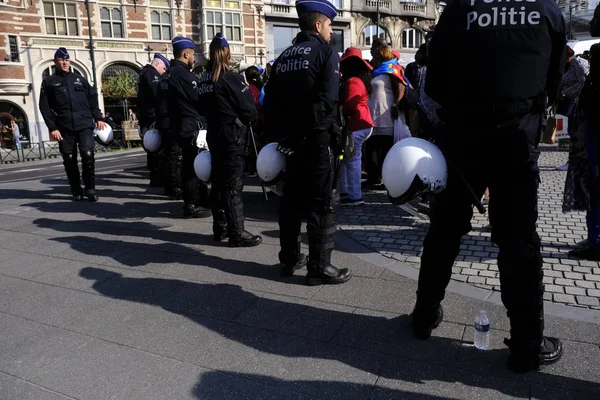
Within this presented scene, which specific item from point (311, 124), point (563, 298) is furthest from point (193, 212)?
point (563, 298)

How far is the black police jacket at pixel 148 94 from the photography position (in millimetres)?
7262

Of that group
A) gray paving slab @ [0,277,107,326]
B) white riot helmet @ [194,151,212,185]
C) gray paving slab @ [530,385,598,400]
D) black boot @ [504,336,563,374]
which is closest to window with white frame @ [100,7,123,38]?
white riot helmet @ [194,151,212,185]

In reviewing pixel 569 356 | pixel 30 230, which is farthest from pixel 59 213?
pixel 569 356

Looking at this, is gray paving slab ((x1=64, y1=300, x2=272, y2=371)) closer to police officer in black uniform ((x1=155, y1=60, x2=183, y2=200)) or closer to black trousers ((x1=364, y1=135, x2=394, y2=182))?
police officer in black uniform ((x1=155, y1=60, x2=183, y2=200))

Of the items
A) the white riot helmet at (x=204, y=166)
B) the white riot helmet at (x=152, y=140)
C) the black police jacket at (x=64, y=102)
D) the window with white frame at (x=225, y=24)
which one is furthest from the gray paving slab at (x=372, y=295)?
the window with white frame at (x=225, y=24)

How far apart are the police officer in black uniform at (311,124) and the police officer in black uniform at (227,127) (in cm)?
84

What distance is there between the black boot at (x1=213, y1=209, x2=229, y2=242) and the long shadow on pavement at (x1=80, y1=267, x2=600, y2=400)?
1.32 metres

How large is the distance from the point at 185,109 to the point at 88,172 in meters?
2.55

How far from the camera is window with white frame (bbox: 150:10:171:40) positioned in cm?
3106

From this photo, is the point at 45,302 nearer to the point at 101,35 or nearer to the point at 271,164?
the point at 271,164

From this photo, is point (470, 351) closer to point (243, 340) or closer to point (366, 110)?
point (243, 340)

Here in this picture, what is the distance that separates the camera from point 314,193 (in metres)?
3.57

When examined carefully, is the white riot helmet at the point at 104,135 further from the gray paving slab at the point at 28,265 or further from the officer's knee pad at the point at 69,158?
the gray paving slab at the point at 28,265

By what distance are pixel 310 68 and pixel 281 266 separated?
63.2 inches
